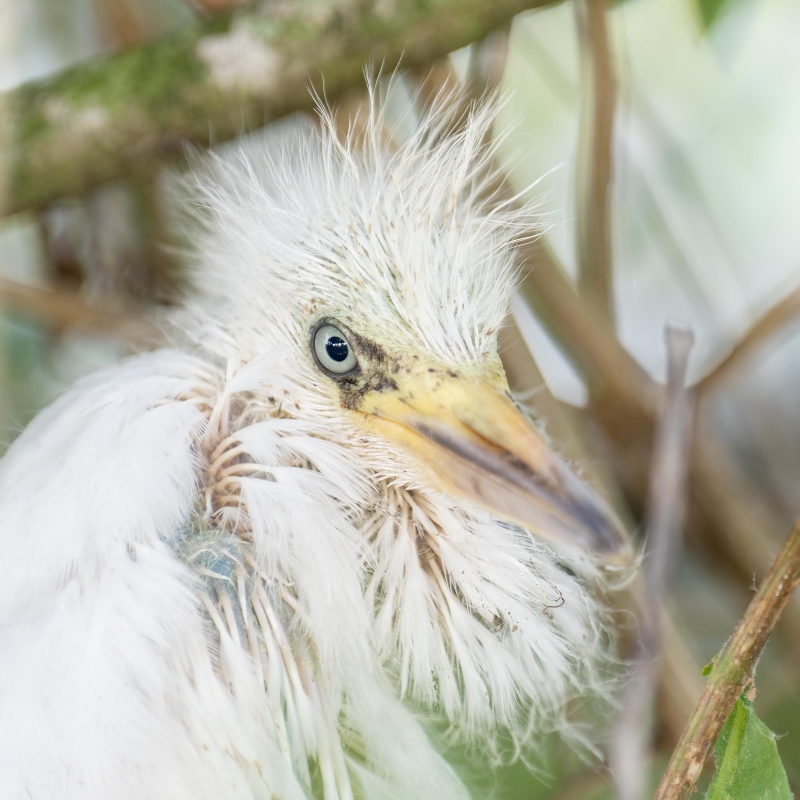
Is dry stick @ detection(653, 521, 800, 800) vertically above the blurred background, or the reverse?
the blurred background

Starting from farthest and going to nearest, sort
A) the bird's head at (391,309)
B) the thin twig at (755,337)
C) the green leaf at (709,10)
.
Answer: the green leaf at (709,10)
the thin twig at (755,337)
the bird's head at (391,309)

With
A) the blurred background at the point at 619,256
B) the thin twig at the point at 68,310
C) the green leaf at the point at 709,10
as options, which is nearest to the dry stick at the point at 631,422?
the blurred background at the point at 619,256

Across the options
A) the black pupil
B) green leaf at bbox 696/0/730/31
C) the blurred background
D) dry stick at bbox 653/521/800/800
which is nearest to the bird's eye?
the black pupil

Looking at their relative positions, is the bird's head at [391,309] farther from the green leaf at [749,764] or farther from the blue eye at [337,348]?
the green leaf at [749,764]

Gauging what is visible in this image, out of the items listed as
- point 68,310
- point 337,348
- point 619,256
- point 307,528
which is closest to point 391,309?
point 337,348

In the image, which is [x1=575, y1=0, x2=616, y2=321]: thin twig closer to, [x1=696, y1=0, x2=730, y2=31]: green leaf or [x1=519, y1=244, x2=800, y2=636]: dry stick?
[x1=519, y1=244, x2=800, y2=636]: dry stick

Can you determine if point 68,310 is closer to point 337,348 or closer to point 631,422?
point 337,348

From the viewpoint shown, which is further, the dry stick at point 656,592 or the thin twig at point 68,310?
the thin twig at point 68,310
